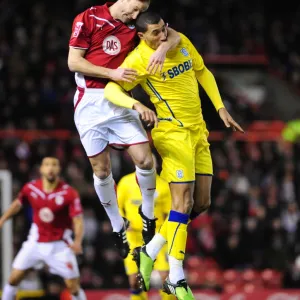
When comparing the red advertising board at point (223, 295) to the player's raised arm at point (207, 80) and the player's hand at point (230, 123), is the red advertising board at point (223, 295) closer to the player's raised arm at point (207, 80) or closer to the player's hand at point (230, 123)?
the player's raised arm at point (207, 80)

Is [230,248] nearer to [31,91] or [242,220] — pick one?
[242,220]

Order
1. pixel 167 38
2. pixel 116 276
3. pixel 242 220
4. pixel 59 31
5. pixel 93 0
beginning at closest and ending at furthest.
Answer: pixel 167 38, pixel 116 276, pixel 242 220, pixel 59 31, pixel 93 0

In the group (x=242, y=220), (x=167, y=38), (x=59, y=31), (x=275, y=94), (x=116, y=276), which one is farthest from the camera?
(x=275, y=94)

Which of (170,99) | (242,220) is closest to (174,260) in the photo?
(170,99)

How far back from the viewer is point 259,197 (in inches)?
659

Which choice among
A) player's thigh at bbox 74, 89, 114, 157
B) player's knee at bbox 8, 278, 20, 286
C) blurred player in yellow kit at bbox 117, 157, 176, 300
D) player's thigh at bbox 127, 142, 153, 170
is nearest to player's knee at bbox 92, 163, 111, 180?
player's thigh at bbox 74, 89, 114, 157

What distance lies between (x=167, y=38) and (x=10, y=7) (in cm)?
1155

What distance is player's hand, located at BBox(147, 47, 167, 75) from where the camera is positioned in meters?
8.70

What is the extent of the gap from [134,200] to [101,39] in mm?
3664

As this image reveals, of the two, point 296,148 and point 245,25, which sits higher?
point 245,25

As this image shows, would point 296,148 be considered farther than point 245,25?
No

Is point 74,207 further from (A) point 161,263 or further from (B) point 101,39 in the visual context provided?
(B) point 101,39

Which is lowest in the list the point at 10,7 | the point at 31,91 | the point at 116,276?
the point at 116,276

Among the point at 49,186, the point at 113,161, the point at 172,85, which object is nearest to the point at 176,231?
the point at 172,85
